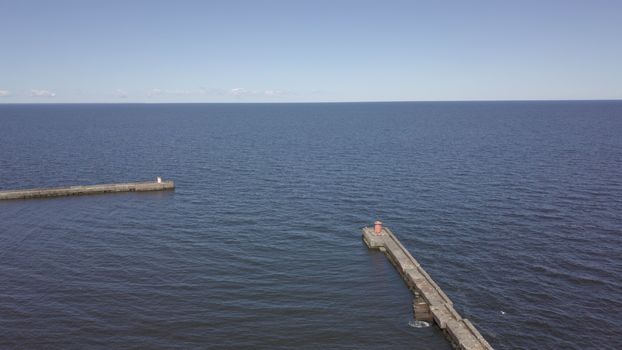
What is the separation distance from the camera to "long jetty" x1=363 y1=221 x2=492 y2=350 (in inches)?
1121

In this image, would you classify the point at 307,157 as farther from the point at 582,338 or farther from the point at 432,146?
the point at 582,338

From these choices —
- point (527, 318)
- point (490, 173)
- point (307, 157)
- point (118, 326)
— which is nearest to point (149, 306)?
point (118, 326)

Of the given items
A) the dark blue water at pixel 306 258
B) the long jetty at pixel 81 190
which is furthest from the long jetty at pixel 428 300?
the long jetty at pixel 81 190

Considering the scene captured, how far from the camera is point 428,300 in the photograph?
3319cm

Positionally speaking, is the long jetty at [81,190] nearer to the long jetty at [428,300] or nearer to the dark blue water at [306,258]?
the dark blue water at [306,258]

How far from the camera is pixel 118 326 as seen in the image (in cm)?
3138

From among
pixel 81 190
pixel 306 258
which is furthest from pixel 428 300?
pixel 81 190

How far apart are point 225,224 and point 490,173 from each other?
50638 millimetres

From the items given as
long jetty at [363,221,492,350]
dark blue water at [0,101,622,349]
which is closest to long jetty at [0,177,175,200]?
dark blue water at [0,101,622,349]

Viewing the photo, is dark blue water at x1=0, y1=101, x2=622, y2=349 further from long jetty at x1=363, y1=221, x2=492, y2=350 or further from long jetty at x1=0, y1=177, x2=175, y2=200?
long jetty at x1=0, y1=177, x2=175, y2=200

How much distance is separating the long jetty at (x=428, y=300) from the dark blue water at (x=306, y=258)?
1023 mm

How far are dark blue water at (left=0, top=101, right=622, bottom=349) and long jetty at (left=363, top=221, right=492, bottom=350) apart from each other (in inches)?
40.3

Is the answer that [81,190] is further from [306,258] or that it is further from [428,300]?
[428,300]

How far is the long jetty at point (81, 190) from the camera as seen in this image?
6462 centimetres
